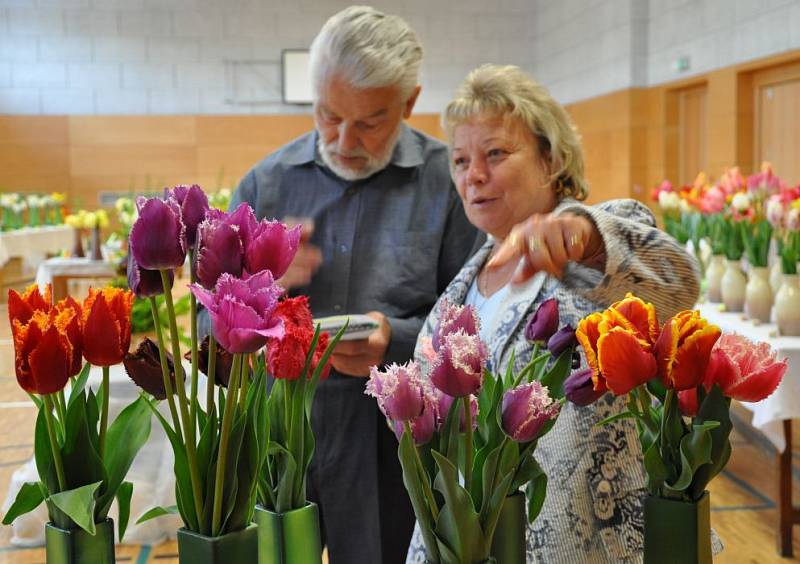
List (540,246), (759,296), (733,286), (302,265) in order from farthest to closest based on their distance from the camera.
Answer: (733,286)
(759,296)
(302,265)
(540,246)

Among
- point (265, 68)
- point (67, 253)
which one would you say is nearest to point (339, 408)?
point (67, 253)

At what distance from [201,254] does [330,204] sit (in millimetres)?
1278

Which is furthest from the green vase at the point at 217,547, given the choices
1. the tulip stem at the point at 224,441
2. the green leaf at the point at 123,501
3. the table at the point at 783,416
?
the table at the point at 783,416

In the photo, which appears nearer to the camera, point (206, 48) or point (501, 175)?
point (501, 175)

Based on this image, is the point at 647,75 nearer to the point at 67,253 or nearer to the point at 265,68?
the point at 265,68

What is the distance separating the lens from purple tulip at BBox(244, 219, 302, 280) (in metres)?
0.81

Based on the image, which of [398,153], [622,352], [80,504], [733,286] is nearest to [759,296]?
[733,286]

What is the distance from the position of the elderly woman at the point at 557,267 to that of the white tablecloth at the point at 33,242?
9.10 m

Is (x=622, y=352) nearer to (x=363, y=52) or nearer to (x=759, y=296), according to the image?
(x=363, y=52)

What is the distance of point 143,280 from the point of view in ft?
2.76

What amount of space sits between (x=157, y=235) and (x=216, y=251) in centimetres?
5

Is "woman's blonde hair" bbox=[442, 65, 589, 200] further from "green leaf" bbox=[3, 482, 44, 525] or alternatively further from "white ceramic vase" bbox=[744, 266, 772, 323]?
"white ceramic vase" bbox=[744, 266, 772, 323]

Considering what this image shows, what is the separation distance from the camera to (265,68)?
1517 centimetres

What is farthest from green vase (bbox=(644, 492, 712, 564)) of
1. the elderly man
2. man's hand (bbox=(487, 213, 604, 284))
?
the elderly man
